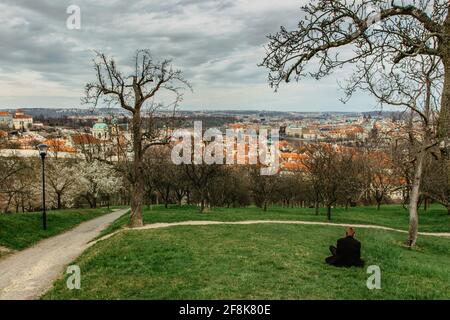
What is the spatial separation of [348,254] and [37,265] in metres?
12.1

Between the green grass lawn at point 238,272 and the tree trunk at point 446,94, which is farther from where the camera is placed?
the green grass lawn at point 238,272

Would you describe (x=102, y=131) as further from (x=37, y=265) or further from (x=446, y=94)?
(x=446, y=94)

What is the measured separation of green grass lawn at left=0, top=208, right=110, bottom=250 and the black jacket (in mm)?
16447

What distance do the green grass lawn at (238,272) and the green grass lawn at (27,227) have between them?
8.50 m

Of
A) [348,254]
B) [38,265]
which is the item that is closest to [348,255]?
[348,254]

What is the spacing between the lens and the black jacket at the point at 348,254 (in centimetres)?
1166

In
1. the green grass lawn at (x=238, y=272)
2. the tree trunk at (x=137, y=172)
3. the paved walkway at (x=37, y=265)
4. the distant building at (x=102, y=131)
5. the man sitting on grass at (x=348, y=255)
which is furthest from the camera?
the distant building at (x=102, y=131)

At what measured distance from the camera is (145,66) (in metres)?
20.5

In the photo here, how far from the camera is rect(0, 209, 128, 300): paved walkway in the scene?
12217 millimetres

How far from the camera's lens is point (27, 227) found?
24.4m

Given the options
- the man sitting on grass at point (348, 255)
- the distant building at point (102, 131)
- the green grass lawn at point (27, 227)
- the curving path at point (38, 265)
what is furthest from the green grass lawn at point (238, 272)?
the distant building at point (102, 131)

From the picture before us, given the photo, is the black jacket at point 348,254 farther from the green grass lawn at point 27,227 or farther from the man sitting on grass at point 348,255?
the green grass lawn at point 27,227
